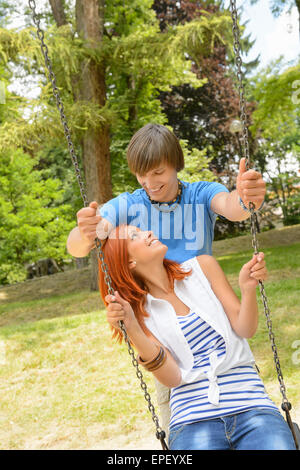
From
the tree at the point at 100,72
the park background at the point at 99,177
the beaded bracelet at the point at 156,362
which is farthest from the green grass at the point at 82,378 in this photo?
the tree at the point at 100,72

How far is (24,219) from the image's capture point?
472 inches

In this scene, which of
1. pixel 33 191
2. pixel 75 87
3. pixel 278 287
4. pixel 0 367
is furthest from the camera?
pixel 33 191

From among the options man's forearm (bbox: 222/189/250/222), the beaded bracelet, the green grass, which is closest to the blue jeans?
the beaded bracelet

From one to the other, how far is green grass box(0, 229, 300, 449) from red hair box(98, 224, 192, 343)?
2119 mm

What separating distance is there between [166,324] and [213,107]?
47.7 feet

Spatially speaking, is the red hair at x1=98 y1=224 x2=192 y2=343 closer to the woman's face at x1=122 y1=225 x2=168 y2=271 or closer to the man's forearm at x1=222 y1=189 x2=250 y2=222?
the woman's face at x1=122 y1=225 x2=168 y2=271

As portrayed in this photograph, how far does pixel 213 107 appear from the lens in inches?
607

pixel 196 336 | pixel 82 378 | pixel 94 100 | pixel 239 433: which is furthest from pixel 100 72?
pixel 239 433

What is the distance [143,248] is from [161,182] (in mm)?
286

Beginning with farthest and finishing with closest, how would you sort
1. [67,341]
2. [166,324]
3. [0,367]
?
[67,341]
[0,367]
[166,324]

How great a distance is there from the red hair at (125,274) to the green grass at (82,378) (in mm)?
2119

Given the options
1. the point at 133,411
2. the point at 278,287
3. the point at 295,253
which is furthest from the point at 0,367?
the point at 295,253

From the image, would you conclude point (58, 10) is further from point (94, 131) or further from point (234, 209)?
point (234, 209)

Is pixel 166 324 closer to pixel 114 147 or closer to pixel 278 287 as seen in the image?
pixel 278 287
